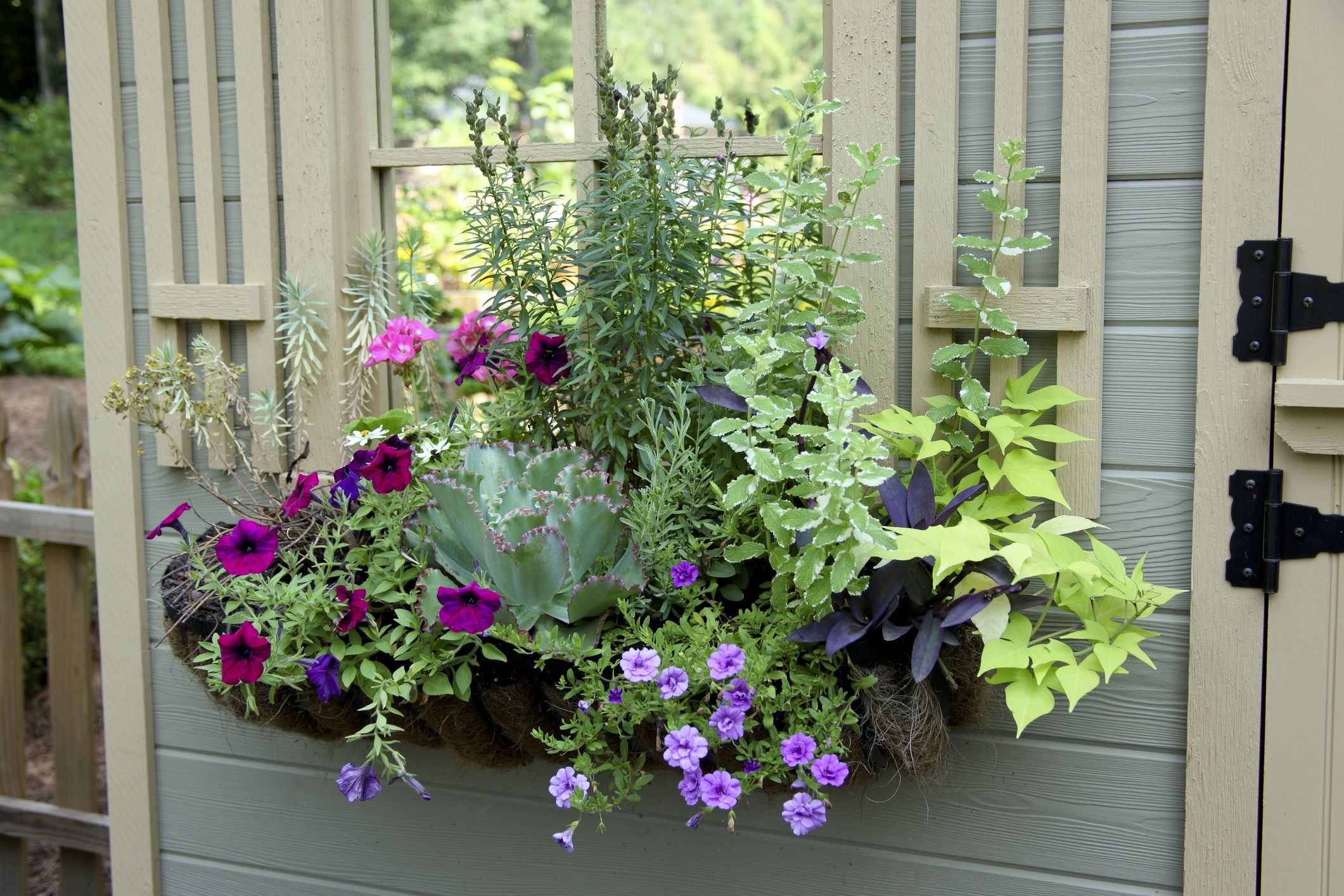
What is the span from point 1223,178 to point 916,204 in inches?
17.0

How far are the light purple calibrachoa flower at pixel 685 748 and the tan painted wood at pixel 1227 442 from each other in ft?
2.61

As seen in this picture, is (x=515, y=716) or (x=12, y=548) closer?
(x=515, y=716)

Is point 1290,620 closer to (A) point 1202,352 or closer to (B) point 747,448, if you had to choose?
(A) point 1202,352

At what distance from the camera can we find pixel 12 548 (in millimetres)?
2719

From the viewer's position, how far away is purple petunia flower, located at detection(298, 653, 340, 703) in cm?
138

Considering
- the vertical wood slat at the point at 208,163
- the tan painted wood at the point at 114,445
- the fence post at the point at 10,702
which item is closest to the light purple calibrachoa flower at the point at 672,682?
the vertical wood slat at the point at 208,163

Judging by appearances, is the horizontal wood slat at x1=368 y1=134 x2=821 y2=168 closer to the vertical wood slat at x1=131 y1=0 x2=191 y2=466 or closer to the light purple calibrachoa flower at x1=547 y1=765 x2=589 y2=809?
the vertical wood slat at x1=131 y1=0 x2=191 y2=466

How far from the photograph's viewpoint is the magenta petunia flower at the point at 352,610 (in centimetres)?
140

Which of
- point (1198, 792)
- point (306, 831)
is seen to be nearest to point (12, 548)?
point (306, 831)

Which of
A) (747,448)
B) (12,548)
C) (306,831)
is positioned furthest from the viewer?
(12,548)

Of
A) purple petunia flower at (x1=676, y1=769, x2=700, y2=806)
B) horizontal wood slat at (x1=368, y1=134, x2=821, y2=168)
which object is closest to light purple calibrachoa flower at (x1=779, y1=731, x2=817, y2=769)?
purple petunia flower at (x1=676, y1=769, x2=700, y2=806)

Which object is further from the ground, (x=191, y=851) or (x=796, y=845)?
(x=796, y=845)

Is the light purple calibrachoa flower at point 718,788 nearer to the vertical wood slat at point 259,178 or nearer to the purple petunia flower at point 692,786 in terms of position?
the purple petunia flower at point 692,786

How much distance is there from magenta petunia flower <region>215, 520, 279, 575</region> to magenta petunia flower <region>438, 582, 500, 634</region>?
33cm
